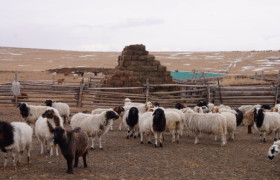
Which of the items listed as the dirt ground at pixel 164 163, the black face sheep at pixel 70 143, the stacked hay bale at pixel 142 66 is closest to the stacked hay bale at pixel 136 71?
the stacked hay bale at pixel 142 66

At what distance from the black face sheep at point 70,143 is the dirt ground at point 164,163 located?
1.17 feet

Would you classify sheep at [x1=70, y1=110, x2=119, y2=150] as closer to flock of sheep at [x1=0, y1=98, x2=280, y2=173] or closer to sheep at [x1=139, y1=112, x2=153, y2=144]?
flock of sheep at [x1=0, y1=98, x2=280, y2=173]

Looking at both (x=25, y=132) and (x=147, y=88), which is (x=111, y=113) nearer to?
(x=25, y=132)

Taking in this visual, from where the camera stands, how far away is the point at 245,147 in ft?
35.6

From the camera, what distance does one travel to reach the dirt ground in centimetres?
743

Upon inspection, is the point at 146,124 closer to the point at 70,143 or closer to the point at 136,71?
the point at 70,143

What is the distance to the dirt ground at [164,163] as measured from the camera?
7.43 metres

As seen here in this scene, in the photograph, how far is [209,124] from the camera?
1110 centimetres

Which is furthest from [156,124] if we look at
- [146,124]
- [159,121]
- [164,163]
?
[164,163]

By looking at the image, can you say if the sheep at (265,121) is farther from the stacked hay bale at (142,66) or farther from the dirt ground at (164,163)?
the stacked hay bale at (142,66)

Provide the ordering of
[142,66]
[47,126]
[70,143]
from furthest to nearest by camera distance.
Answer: [142,66] → [47,126] → [70,143]

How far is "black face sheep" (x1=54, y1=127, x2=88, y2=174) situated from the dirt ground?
0.36 metres

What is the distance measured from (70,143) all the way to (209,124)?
17.5 ft

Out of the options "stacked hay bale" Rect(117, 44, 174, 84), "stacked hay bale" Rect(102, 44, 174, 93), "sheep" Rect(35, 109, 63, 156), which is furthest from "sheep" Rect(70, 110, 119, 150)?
"stacked hay bale" Rect(117, 44, 174, 84)
